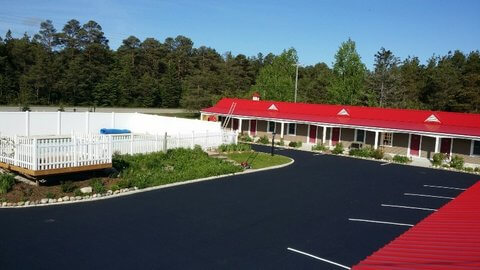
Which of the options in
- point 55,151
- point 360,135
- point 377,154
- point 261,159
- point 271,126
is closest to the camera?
point 55,151

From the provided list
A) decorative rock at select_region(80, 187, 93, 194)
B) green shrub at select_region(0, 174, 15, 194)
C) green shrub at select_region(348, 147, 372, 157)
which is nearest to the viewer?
green shrub at select_region(0, 174, 15, 194)

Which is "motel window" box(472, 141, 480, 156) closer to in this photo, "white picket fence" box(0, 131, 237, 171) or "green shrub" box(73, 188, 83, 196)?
"white picket fence" box(0, 131, 237, 171)

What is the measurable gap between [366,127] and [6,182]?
2430cm

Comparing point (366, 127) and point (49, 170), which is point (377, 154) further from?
point (49, 170)

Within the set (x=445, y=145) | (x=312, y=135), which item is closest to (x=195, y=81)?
(x=312, y=135)

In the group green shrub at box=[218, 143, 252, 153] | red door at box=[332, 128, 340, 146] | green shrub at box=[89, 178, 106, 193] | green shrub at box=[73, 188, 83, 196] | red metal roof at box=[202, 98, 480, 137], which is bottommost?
green shrub at box=[73, 188, 83, 196]

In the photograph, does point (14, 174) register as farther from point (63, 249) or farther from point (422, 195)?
point (422, 195)

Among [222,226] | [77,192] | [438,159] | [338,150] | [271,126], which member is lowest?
[222,226]

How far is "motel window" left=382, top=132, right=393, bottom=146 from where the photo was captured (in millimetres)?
31638

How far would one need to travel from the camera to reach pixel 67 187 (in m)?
14.3

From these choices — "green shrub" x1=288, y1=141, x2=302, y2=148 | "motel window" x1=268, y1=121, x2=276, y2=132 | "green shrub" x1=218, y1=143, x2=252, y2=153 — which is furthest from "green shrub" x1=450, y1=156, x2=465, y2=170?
"motel window" x1=268, y1=121, x2=276, y2=132

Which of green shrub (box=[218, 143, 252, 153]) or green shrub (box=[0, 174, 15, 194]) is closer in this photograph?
green shrub (box=[0, 174, 15, 194])

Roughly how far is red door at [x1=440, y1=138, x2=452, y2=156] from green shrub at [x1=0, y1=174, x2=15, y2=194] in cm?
2654

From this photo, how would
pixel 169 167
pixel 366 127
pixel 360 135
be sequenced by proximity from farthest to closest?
pixel 360 135
pixel 366 127
pixel 169 167
